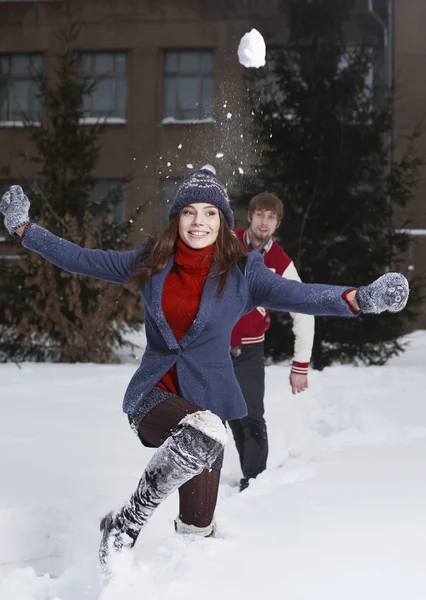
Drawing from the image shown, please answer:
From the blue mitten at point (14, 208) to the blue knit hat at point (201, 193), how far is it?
536 millimetres

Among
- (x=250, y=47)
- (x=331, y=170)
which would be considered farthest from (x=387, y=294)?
(x=331, y=170)

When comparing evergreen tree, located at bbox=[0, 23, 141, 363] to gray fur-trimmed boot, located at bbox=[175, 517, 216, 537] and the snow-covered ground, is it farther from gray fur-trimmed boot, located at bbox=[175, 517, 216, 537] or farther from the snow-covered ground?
gray fur-trimmed boot, located at bbox=[175, 517, 216, 537]

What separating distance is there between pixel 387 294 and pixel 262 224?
1.93 meters

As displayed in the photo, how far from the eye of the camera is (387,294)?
2.53 meters

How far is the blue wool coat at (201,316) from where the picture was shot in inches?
114

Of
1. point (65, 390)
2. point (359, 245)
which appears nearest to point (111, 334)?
point (65, 390)

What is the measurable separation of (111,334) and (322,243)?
8.73 ft

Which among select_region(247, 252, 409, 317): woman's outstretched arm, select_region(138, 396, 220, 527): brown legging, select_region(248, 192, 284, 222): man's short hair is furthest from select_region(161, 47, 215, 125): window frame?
select_region(138, 396, 220, 527): brown legging

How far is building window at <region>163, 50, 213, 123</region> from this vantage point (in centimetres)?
1912

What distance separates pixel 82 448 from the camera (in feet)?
17.0

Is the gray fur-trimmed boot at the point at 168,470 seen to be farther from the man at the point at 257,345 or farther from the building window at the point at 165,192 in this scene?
the building window at the point at 165,192

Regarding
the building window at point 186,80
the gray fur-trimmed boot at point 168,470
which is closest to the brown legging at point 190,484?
the gray fur-trimmed boot at point 168,470

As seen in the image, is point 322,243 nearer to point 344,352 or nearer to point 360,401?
point 344,352

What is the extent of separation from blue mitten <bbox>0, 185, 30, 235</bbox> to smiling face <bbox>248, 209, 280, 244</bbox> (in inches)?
62.5
